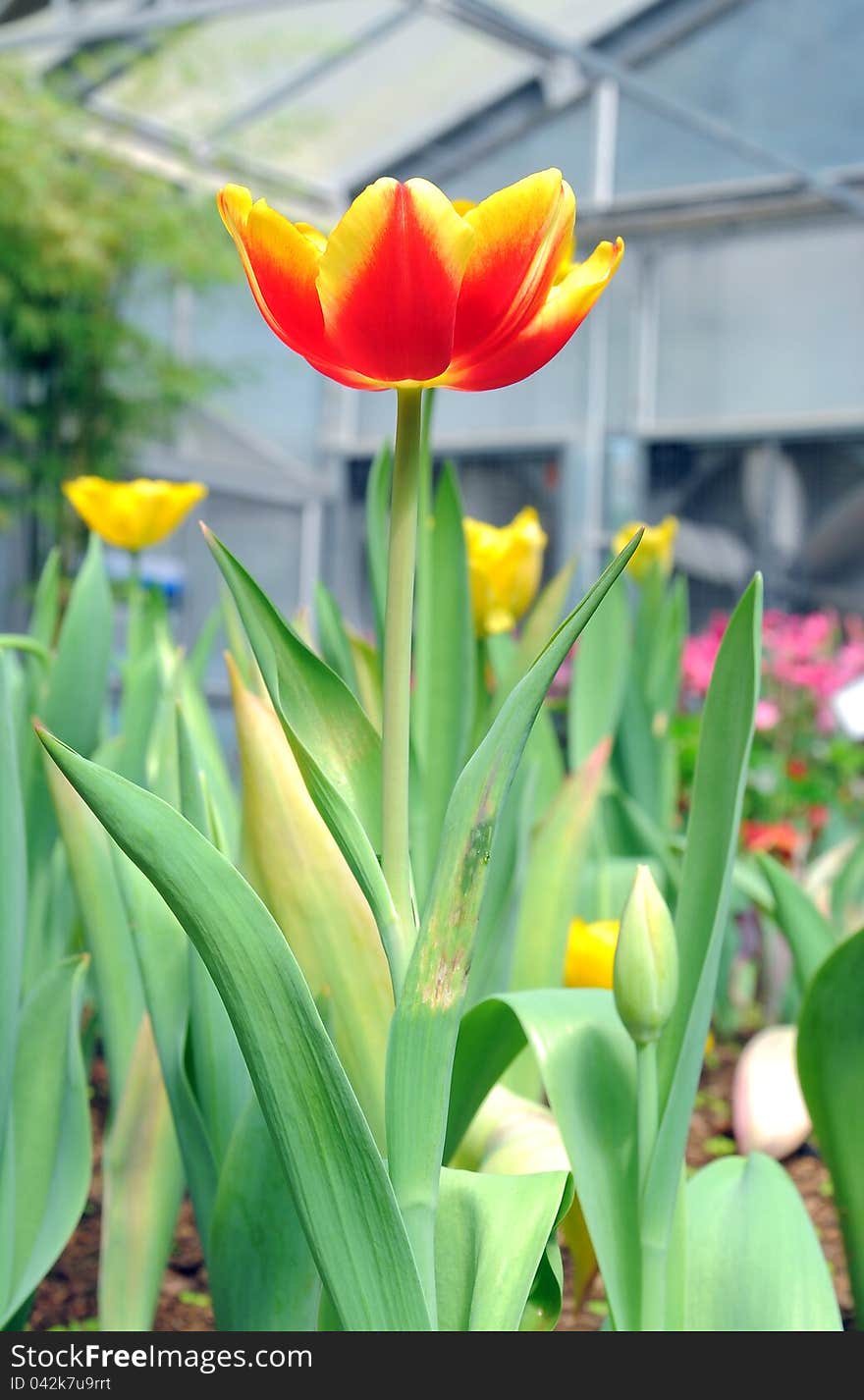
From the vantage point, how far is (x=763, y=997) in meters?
1.52

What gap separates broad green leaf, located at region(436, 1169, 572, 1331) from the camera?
43 centimetres

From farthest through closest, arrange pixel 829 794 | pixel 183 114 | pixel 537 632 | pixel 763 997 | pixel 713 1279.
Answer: pixel 183 114, pixel 829 794, pixel 763 997, pixel 537 632, pixel 713 1279

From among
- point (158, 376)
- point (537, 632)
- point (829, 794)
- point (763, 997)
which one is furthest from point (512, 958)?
point (158, 376)

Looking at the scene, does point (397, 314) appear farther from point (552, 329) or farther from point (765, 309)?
point (765, 309)

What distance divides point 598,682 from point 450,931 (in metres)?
0.73

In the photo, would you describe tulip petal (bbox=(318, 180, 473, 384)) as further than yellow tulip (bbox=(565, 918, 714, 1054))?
No

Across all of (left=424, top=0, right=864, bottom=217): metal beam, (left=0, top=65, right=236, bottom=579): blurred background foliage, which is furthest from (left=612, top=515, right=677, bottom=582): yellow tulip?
(left=0, top=65, right=236, bottom=579): blurred background foliage

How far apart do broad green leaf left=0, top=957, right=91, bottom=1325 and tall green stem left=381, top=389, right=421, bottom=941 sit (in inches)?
9.8

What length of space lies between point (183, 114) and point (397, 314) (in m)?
4.84

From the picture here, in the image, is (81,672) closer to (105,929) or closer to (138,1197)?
(105,929)

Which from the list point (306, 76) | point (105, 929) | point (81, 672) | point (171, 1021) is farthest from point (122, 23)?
point (171, 1021)

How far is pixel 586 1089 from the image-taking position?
0.51 metres

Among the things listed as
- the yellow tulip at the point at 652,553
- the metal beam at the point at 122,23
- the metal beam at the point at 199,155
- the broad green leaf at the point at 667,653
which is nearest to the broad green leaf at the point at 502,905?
the broad green leaf at the point at 667,653

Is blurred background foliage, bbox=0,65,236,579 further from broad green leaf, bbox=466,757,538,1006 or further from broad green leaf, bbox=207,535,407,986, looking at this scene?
broad green leaf, bbox=207,535,407,986
